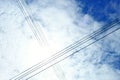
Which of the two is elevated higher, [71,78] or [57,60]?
[57,60]

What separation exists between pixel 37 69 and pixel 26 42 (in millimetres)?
746

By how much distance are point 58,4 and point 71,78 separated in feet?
6.33

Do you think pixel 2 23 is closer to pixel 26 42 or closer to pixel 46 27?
pixel 26 42

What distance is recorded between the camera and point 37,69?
5770 mm

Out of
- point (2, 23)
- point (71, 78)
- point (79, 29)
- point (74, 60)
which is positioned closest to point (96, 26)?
point (79, 29)

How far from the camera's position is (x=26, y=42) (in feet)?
19.2

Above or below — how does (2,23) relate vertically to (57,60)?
above

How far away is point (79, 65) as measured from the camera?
19.2ft

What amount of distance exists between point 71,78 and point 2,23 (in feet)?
7.46

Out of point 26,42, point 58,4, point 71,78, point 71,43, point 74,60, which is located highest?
point 58,4

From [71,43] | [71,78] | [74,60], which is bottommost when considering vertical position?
[71,78]

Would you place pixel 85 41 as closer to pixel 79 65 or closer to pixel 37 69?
pixel 79 65

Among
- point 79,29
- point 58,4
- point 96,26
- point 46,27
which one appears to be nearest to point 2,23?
point 46,27

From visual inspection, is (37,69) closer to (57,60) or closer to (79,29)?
(57,60)
